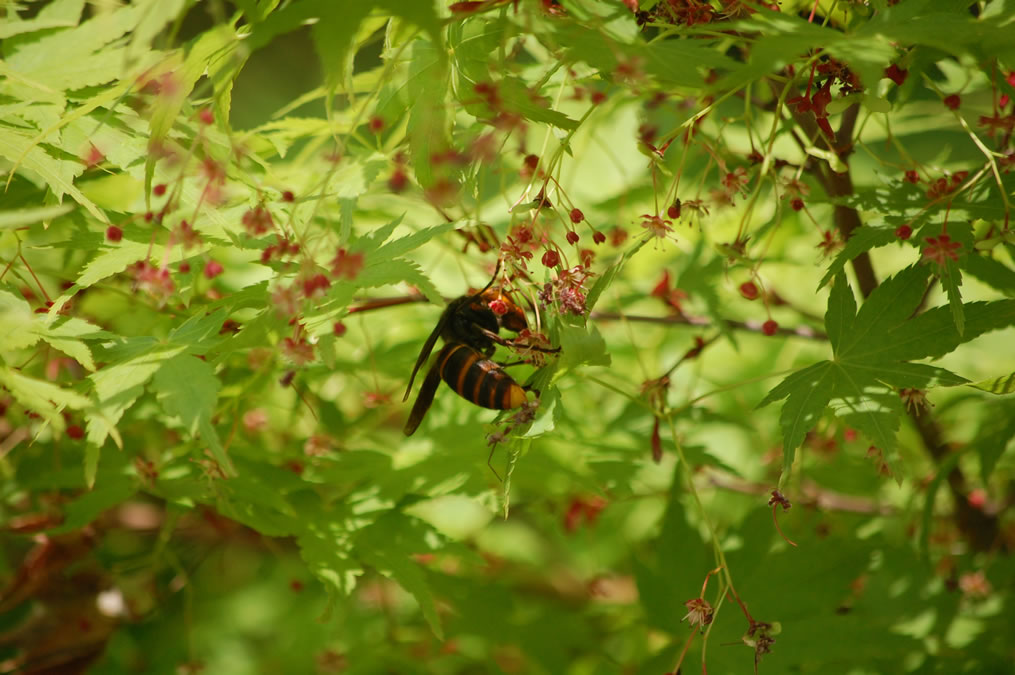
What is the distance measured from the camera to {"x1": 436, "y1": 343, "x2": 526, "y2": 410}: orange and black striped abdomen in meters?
1.14

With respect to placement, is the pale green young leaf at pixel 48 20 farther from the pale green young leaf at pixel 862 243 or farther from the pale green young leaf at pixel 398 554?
the pale green young leaf at pixel 862 243

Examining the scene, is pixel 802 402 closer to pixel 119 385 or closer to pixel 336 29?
pixel 336 29

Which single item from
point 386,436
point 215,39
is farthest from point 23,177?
point 386,436

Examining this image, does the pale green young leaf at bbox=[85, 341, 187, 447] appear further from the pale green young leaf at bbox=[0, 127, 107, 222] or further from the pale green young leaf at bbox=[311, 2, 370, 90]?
the pale green young leaf at bbox=[311, 2, 370, 90]

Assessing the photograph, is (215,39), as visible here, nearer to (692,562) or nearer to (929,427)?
(692,562)

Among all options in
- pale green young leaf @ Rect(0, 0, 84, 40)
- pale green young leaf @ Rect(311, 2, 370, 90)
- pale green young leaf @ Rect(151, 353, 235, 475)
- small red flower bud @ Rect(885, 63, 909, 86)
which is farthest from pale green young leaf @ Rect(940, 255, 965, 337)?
pale green young leaf @ Rect(0, 0, 84, 40)

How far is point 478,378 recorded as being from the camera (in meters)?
1.18

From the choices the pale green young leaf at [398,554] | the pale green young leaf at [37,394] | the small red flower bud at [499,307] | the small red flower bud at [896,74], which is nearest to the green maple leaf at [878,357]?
the small red flower bud at [896,74]

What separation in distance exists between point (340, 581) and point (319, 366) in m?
0.39

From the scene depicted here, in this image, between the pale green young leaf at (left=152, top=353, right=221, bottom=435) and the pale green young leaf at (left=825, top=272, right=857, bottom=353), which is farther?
the pale green young leaf at (left=825, top=272, right=857, bottom=353)

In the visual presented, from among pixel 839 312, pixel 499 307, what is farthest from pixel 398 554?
pixel 839 312

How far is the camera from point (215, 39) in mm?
979

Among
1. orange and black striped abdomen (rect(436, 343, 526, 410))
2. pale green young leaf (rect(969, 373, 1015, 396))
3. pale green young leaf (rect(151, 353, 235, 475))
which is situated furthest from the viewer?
orange and black striped abdomen (rect(436, 343, 526, 410))

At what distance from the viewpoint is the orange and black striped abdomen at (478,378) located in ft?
Answer: 3.75
